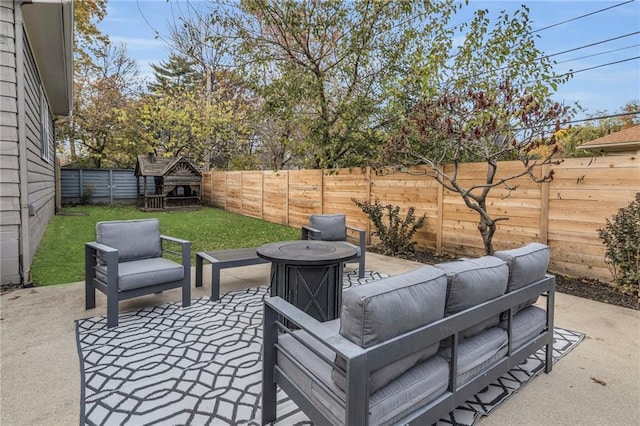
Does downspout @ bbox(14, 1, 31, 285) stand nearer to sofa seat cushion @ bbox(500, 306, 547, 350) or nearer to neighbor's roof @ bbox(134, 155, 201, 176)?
sofa seat cushion @ bbox(500, 306, 547, 350)

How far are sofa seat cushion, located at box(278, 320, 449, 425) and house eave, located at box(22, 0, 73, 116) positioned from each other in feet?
16.8

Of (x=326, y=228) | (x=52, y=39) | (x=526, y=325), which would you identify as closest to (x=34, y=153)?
(x=52, y=39)

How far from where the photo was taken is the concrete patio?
6.56 feet

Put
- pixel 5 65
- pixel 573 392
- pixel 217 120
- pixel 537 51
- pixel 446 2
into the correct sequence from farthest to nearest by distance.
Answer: pixel 217 120, pixel 446 2, pixel 537 51, pixel 5 65, pixel 573 392

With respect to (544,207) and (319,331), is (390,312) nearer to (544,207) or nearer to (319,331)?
(319,331)

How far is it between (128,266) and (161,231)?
4907mm

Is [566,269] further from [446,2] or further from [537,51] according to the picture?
[446,2]

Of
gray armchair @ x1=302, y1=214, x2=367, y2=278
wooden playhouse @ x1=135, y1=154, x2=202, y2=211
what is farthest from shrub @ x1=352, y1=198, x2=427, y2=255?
wooden playhouse @ x1=135, y1=154, x2=202, y2=211

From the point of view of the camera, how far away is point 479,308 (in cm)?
186

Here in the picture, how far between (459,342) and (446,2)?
23.2 ft

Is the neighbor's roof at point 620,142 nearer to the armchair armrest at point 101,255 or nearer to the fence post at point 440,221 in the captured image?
the fence post at point 440,221

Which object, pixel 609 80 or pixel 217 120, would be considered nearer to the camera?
pixel 609 80

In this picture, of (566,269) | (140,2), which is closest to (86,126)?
(140,2)

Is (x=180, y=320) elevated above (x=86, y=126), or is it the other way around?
(x=86, y=126)
